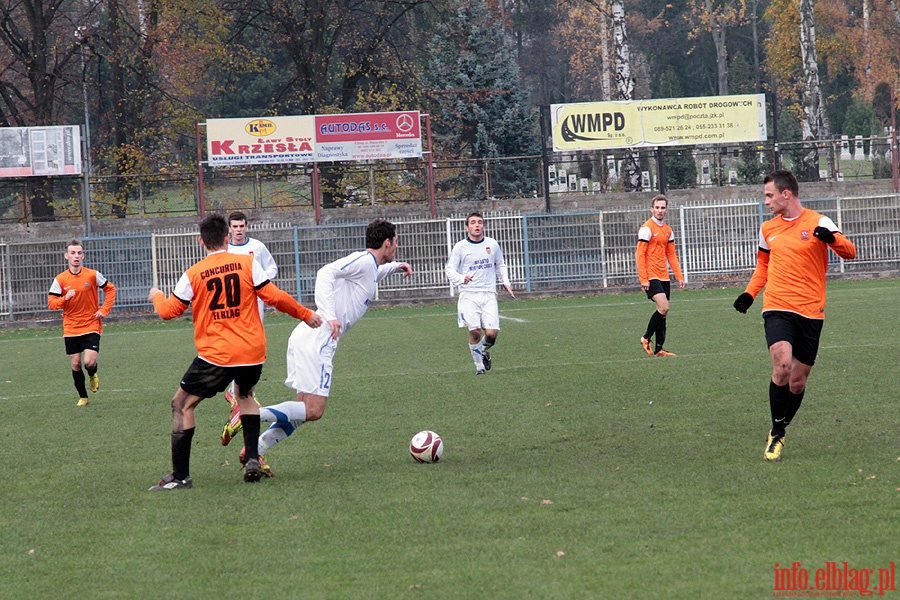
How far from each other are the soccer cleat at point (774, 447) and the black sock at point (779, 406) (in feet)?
0.11

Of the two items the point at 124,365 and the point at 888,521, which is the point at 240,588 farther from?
the point at 124,365

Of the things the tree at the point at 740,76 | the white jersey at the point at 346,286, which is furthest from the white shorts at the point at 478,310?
the tree at the point at 740,76

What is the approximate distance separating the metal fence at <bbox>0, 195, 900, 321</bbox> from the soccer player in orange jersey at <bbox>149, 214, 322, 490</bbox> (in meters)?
20.2

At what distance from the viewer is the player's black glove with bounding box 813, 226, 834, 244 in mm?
7191

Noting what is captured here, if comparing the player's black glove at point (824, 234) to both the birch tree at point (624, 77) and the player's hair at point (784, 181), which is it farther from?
the birch tree at point (624, 77)

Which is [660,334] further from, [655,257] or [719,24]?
[719,24]

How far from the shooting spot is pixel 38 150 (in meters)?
28.7

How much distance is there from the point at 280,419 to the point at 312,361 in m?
0.47

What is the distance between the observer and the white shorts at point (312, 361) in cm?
752

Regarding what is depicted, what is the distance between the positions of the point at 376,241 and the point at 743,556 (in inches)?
152

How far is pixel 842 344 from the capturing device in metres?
14.0

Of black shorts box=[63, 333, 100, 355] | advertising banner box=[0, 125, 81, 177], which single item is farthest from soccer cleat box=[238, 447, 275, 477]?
advertising banner box=[0, 125, 81, 177]

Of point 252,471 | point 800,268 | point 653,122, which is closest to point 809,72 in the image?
point 653,122

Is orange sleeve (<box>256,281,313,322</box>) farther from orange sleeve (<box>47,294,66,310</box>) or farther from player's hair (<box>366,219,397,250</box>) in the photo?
orange sleeve (<box>47,294,66,310</box>)
